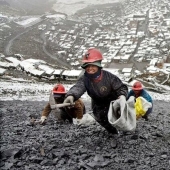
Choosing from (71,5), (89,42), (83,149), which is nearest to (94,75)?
(83,149)

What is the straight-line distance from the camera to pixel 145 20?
50875 mm

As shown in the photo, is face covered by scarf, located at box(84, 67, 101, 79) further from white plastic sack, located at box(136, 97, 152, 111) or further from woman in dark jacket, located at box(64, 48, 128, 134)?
white plastic sack, located at box(136, 97, 152, 111)

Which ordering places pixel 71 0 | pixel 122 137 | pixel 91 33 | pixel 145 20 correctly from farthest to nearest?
pixel 71 0 → pixel 145 20 → pixel 91 33 → pixel 122 137

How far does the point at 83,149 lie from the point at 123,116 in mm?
1118

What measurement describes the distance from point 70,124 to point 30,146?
5.08 feet

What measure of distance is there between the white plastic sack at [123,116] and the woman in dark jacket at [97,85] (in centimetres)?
15

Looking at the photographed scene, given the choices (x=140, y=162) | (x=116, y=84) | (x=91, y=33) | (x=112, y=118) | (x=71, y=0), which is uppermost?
(x=71, y=0)

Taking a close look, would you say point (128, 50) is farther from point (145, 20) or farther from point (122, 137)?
point (122, 137)

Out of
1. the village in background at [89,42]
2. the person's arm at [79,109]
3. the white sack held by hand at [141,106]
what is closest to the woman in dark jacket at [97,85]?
the person's arm at [79,109]

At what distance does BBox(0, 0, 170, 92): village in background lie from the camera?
24602mm

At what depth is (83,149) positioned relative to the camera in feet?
15.2

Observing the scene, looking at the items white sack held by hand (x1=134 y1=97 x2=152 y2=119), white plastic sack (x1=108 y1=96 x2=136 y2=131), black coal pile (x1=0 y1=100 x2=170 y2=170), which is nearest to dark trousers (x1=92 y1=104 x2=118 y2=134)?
black coal pile (x1=0 y1=100 x2=170 y2=170)

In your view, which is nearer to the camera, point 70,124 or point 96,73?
point 96,73

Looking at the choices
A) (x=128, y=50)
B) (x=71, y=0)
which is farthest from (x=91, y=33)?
(x=71, y=0)
